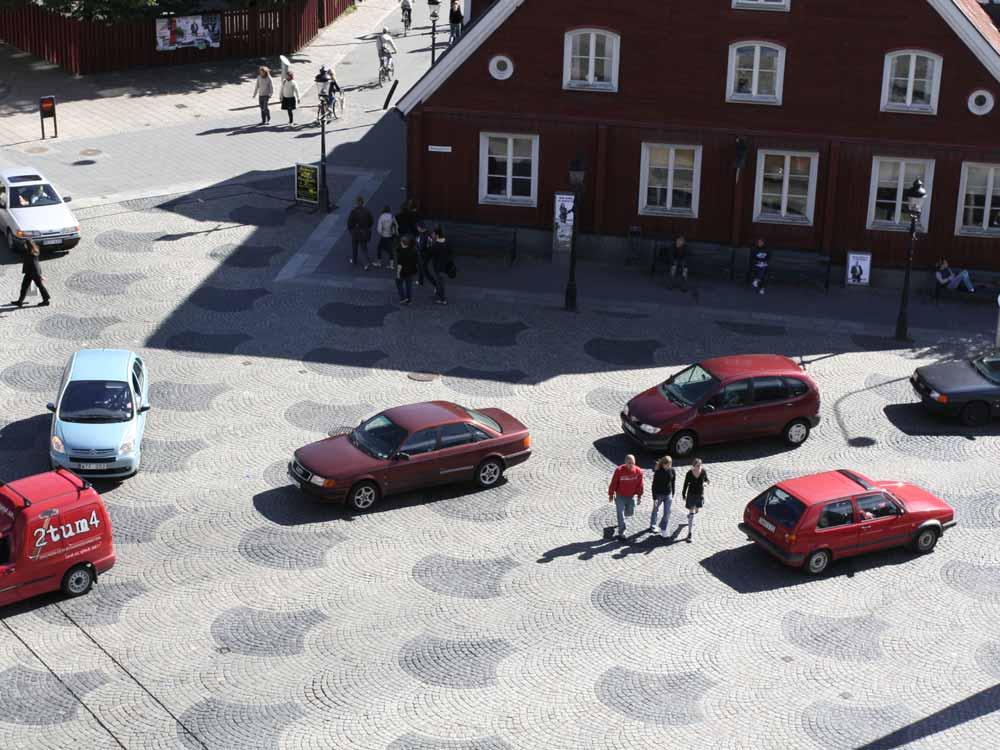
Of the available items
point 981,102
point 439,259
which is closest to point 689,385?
point 439,259

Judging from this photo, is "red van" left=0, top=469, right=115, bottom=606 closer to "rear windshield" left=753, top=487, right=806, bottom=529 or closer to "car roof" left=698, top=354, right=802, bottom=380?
"rear windshield" left=753, top=487, right=806, bottom=529

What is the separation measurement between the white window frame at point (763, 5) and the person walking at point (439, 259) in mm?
10151

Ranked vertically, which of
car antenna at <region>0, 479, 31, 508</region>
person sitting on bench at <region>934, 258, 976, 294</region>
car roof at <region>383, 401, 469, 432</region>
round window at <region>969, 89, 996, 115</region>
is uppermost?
round window at <region>969, 89, 996, 115</region>

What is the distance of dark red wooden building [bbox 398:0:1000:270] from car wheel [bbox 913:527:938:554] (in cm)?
1499

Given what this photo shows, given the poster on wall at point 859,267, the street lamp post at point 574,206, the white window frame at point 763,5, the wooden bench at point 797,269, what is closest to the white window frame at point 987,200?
the poster on wall at point 859,267

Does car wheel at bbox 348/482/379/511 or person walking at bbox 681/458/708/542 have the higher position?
person walking at bbox 681/458/708/542

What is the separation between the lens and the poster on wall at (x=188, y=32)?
5500 centimetres

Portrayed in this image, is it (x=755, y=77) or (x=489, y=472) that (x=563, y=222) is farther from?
(x=489, y=472)

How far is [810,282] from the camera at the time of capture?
40094 mm

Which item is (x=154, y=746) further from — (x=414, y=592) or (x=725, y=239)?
(x=725, y=239)

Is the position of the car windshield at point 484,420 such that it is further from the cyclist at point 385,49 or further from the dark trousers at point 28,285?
the cyclist at point 385,49

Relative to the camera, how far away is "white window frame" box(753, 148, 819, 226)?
39.7 meters

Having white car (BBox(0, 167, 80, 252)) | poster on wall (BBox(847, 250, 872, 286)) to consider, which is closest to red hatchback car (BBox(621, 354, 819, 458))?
A: poster on wall (BBox(847, 250, 872, 286))

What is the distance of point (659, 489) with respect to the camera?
26.5 meters
